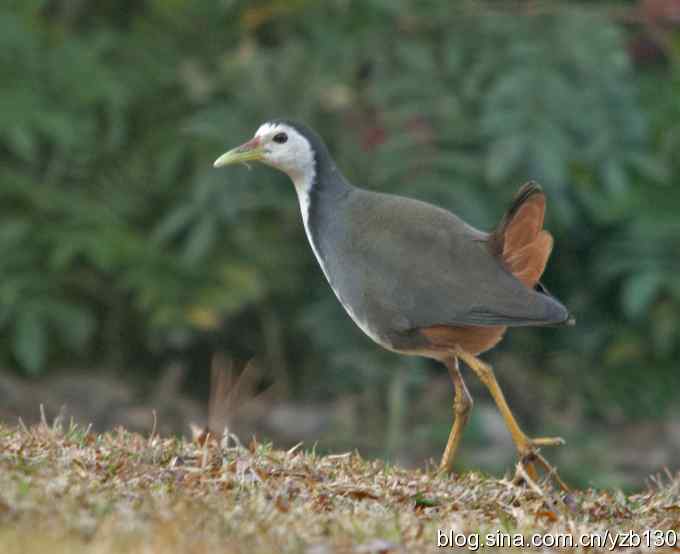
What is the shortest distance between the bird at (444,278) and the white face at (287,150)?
0.38 meters

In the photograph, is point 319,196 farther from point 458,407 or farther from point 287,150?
point 458,407

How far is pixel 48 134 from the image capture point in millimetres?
9453

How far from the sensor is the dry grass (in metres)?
3.68

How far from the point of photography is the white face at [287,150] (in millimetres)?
6082

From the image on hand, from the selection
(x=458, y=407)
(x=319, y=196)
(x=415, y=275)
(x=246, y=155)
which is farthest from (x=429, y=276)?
(x=246, y=155)

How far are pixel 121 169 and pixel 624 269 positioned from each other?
11.5 ft

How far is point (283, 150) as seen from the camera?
614cm

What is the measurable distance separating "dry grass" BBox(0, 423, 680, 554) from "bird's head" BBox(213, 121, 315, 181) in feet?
5.11

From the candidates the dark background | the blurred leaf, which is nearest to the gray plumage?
the dark background

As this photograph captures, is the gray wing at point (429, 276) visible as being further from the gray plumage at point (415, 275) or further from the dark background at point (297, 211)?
the dark background at point (297, 211)

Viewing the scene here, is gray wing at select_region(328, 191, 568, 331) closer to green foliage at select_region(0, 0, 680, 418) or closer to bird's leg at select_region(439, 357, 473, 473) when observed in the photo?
bird's leg at select_region(439, 357, 473, 473)

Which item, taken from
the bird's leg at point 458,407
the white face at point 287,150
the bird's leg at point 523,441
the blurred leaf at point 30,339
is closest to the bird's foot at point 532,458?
the bird's leg at point 523,441

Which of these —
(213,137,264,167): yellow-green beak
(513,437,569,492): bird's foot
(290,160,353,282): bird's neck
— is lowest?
(513,437,569,492): bird's foot

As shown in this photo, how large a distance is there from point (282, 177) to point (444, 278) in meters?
4.21
